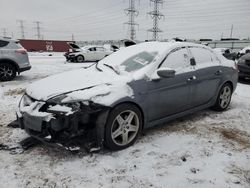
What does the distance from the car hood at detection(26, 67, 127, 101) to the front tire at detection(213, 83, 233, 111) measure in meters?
2.53

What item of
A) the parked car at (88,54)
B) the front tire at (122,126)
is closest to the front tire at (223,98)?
the front tire at (122,126)

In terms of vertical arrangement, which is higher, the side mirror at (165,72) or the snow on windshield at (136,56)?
the snow on windshield at (136,56)

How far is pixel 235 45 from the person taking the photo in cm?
3083

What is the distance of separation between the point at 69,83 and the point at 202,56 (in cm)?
260

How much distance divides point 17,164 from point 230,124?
141 inches

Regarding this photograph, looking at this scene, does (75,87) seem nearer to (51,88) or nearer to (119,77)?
(51,88)

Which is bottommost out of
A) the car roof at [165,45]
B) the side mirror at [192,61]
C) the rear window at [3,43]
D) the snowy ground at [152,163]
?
the snowy ground at [152,163]

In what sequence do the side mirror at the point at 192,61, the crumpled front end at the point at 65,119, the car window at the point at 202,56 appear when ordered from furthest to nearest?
the car window at the point at 202,56
the side mirror at the point at 192,61
the crumpled front end at the point at 65,119

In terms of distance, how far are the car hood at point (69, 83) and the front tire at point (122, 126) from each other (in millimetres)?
409

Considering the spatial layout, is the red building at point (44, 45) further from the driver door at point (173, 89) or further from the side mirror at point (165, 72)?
the side mirror at point (165, 72)

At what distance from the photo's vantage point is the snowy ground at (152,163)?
282 centimetres

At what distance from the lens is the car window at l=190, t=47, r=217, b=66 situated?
4.62 meters

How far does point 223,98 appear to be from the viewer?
5.29m

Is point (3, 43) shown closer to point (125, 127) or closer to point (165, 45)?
point (165, 45)
